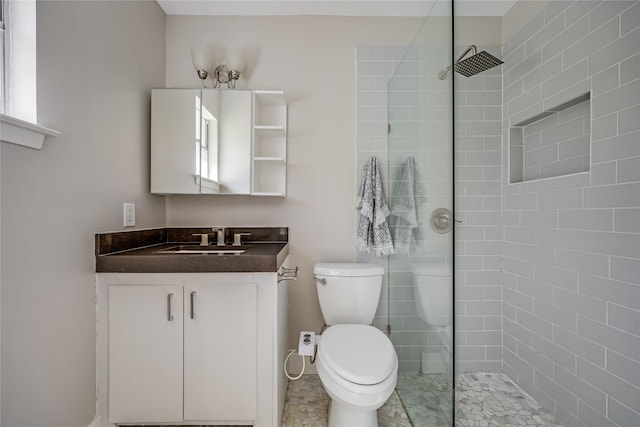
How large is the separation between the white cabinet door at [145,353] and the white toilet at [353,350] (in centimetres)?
63

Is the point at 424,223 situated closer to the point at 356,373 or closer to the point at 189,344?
the point at 356,373

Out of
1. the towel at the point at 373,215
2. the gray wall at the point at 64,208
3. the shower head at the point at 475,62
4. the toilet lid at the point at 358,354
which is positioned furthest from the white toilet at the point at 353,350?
the shower head at the point at 475,62

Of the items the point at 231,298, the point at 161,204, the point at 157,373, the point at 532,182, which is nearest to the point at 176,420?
the point at 157,373

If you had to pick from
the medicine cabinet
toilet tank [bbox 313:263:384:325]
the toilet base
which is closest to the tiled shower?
toilet tank [bbox 313:263:384:325]

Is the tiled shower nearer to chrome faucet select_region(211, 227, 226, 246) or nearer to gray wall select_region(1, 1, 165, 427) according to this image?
chrome faucet select_region(211, 227, 226, 246)

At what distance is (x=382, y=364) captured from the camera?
45.9 inches

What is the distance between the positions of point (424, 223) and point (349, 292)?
25.4 inches

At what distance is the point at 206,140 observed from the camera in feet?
5.59

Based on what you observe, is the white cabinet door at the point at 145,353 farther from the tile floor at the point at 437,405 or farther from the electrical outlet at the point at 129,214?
the tile floor at the point at 437,405

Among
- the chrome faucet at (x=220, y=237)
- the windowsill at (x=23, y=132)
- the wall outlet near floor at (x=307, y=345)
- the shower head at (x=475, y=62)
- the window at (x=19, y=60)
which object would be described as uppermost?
the shower head at (x=475, y=62)

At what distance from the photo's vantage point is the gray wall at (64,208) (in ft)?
2.94

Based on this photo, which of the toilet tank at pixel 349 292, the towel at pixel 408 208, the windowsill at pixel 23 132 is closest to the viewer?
the windowsill at pixel 23 132

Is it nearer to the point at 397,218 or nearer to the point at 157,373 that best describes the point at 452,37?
the point at 397,218

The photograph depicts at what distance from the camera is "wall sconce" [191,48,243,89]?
1.76 metres
